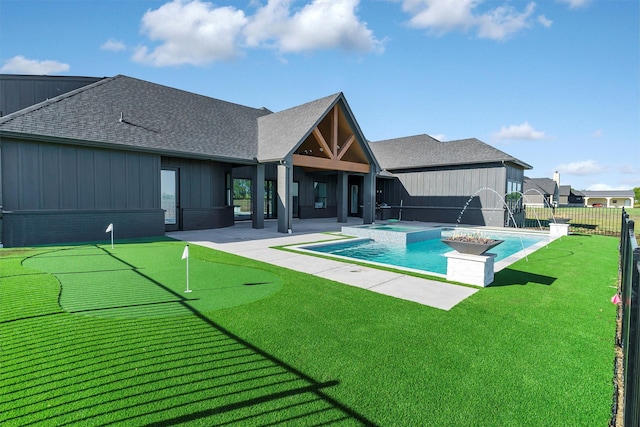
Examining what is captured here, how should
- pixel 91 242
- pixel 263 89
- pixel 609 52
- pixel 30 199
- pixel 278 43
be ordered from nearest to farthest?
pixel 30 199, pixel 91 242, pixel 609 52, pixel 278 43, pixel 263 89

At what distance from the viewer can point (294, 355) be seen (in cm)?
357

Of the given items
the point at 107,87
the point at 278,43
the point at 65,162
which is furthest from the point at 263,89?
the point at 65,162

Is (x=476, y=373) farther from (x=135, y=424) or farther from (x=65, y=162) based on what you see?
(x=65, y=162)

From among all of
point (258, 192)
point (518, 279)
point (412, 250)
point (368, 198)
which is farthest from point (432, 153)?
point (518, 279)

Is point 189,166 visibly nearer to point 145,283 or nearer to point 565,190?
point 145,283

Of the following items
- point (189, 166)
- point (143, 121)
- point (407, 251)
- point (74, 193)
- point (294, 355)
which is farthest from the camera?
point (189, 166)

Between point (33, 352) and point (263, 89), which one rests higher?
point (263, 89)

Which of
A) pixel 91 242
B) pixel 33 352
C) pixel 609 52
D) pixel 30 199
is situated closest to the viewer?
pixel 33 352

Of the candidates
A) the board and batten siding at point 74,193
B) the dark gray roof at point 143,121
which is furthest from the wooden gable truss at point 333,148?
the board and batten siding at point 74,193

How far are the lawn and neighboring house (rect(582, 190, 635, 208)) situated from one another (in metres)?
94.5

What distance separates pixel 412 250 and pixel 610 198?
9566 centimetres

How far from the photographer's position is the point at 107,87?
15.1 metres

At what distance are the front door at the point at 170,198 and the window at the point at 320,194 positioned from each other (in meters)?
11.7

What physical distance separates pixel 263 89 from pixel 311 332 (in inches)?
642
